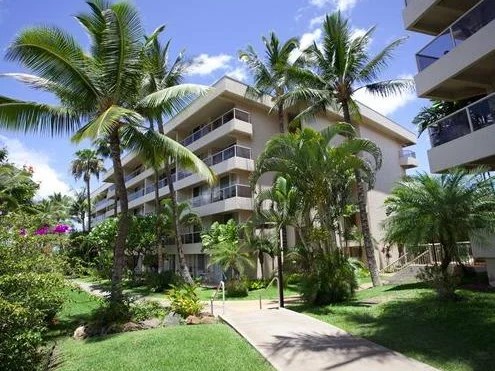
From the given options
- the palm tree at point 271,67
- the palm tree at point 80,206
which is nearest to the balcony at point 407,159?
the palm tree at point 271,67

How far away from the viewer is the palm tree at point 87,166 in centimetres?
5581

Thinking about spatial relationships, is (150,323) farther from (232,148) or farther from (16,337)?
(232,148)

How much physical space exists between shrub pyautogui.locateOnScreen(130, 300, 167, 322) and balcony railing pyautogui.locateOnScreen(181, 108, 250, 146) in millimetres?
17732

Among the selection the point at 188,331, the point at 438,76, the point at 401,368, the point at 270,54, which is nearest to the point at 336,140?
the point at 270,54

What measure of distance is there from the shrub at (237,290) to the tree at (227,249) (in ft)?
4.46

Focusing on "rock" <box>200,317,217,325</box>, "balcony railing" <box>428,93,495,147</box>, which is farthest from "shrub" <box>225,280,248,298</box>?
"balcony railing" <box>428,93,495,147</box>

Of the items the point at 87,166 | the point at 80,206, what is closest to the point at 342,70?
the point at 87,166

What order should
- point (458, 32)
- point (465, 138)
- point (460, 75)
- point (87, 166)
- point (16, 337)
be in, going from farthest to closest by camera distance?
point (87, 166) < point (460, 75) < point (458, 32) < point (465, 138) < point (16, 337)

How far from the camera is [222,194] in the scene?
30219 mm

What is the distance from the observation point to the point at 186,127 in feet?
122

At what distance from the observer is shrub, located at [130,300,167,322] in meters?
13.2

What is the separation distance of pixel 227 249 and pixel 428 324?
48.1ft

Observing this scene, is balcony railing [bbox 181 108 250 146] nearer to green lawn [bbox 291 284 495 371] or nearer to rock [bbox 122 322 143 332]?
green lawn [bbox 291 284 495 371]

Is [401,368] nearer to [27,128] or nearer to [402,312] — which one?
[402,312]
